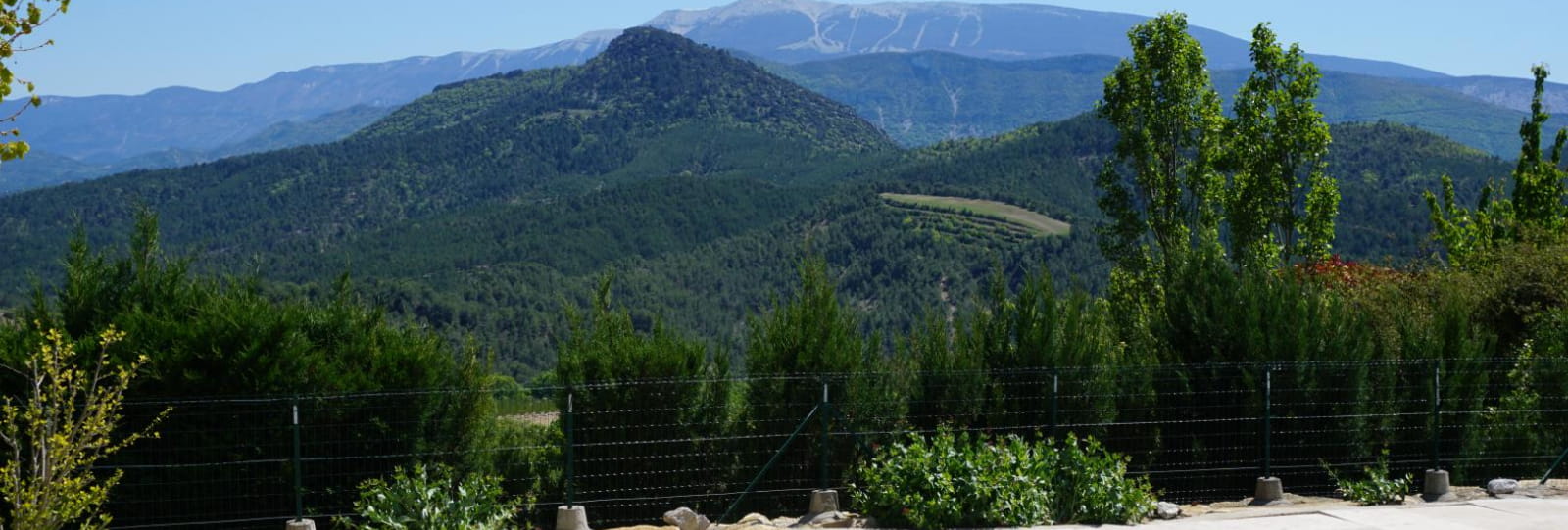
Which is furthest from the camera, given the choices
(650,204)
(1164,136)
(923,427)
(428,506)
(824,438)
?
(650,204)

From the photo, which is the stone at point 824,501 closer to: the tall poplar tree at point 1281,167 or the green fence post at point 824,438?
the green fence post at point 824,438

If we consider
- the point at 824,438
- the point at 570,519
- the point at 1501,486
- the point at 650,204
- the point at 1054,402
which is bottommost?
the point at 650,204

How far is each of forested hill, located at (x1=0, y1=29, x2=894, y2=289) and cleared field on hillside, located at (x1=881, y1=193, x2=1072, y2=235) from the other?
31.7 meters

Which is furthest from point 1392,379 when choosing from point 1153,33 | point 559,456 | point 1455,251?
point 1455,251

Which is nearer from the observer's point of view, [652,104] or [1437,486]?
[1437,486]

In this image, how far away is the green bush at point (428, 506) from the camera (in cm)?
756

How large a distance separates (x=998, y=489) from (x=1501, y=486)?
14.2 ft

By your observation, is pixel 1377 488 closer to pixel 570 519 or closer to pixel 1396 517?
pixel 1396 517

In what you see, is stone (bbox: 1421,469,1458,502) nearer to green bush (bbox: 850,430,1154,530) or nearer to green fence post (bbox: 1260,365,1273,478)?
green fence post (bbox: 1260,365,1273,478)

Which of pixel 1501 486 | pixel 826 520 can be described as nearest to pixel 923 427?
pixel 826 520

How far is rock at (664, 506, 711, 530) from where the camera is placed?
8523 mm

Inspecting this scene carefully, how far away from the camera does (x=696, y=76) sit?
182 m

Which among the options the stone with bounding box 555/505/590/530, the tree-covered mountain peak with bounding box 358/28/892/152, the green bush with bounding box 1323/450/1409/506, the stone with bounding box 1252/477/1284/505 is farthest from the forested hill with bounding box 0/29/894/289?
the green bush with bounding box 1323/450/1409/506

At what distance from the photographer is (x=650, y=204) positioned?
11481 cm
